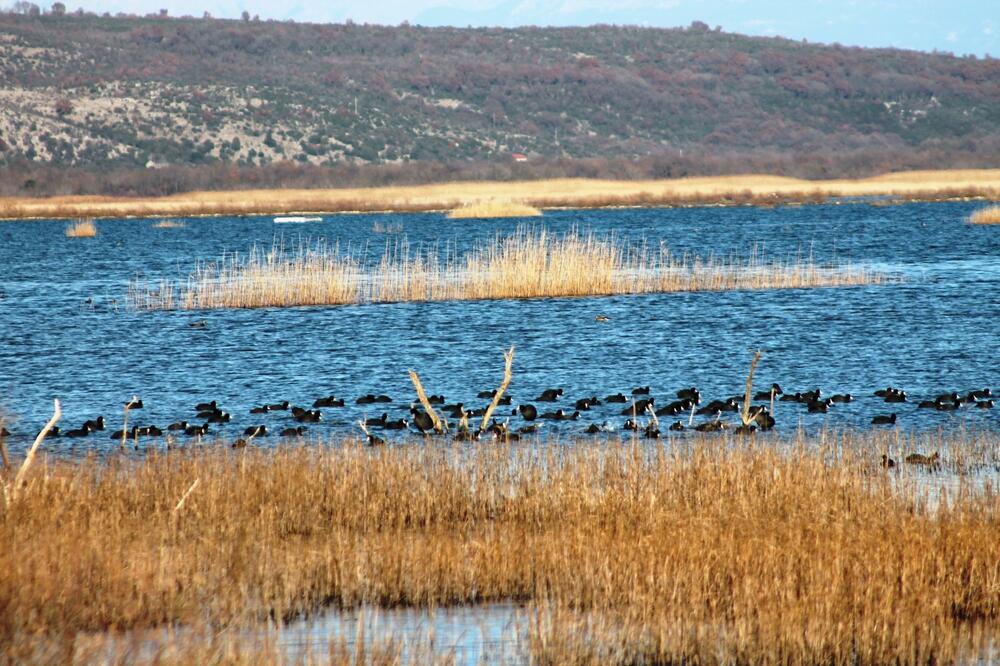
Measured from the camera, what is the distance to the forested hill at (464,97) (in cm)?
13412

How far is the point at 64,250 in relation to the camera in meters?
63.9

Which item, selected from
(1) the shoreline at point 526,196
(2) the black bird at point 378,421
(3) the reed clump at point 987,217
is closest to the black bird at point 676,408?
(2) the black bird at point 378,421

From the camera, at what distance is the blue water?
2102 cm

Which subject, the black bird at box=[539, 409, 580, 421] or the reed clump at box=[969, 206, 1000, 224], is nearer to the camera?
the black bird at box=[539, 409, 580, 421]

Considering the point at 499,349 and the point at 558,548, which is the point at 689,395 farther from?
the point at 558,548

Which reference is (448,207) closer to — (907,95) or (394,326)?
(394,326)

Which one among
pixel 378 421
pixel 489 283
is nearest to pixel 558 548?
pixel 378 421

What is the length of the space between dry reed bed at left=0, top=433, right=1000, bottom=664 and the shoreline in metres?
76.8

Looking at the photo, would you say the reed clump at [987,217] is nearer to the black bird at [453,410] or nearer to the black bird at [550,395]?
the black bird at [550,395]

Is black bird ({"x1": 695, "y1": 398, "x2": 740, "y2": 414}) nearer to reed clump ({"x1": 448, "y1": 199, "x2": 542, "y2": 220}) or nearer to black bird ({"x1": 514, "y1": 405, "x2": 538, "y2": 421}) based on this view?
black bird ({"x1": 514, "y1": 405, "x2": 538, "y2": 421})

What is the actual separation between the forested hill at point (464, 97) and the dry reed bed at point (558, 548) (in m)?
115

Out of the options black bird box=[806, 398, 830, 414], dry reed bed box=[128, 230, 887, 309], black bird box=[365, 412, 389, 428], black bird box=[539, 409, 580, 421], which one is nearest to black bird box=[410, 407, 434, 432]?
black bird box=[365, 412, 389, 428]

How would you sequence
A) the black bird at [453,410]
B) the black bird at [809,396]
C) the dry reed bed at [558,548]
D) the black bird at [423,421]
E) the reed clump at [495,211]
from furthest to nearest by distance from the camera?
the reed clump at [495,211] → the black bird at [809,396] → the black bird at [453,410] → the black bird at [423,421] → the dry reed bed at [558,548]

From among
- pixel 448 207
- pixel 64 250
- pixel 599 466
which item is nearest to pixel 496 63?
pixel 448 207
